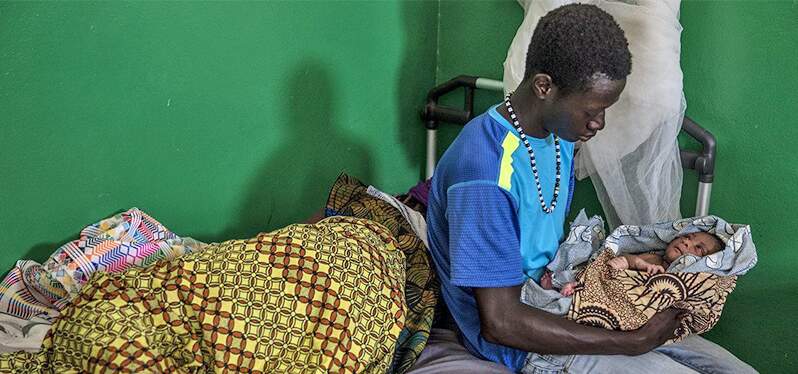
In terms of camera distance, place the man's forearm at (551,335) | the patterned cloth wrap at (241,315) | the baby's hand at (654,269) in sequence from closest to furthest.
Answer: the patterned cloth wrap at (241,315), the man's forearm at (551,335), the baby's hand at (654,269)

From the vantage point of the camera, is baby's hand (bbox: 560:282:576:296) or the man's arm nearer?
the man's arm

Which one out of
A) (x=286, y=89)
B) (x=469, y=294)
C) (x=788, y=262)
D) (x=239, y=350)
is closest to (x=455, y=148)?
(x=469, y=294)

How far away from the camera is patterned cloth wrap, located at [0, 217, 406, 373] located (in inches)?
58.2

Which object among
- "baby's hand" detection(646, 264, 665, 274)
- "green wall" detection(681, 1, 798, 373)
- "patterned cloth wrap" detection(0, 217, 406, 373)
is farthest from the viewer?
"green wall" detection(681, 1, 798, 373)

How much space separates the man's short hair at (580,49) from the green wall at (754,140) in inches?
23.0

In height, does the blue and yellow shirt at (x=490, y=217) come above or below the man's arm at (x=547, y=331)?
above

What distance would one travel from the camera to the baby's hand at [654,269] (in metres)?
1.69

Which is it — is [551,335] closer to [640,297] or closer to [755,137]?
[640,297]

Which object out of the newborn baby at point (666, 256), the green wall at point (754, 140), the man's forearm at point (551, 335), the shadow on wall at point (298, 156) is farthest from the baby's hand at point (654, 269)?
the shadow on wall at point (298, 156)

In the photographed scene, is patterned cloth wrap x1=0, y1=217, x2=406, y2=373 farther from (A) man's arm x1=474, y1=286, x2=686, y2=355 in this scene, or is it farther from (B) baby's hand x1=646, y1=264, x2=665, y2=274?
(B) baby's hand x1=646, y1=264, x2=665, y2=274

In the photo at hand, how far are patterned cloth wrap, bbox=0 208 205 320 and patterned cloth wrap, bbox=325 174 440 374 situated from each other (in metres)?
0.50

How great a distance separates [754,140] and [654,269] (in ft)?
1.67

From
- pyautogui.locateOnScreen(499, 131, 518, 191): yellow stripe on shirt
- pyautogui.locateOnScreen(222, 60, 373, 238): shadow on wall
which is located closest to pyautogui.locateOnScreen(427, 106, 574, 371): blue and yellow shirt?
pyautogui.locateOnScreen(499, 131, 518, 191): yellow stripe on shirt

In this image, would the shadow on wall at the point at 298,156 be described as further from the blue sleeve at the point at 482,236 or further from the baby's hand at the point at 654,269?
the baby's hand at the point at 654,269
